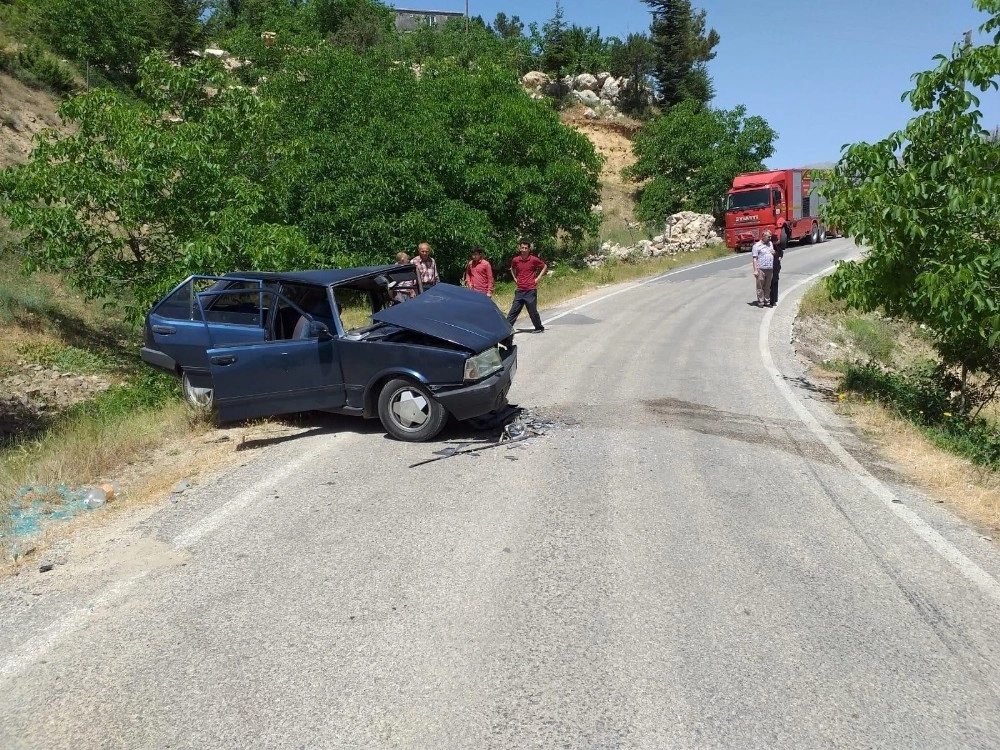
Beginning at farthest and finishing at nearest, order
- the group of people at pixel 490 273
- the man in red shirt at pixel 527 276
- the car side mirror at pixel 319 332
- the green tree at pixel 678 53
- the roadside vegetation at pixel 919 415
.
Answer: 1. the green tree at pixel 678 53
2. the man in red shirt at pixel 527 276
3. the group of people at pixel 490 273
4. the car side mirror at pixel 319 332
5. the roadside vegetation at pixel 919 415

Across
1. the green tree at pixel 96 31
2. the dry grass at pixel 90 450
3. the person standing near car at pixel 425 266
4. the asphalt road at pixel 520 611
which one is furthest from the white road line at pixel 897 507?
the green tree at pixel 96 31

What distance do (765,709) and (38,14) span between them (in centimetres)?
4348

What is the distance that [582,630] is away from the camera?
4.09 metres

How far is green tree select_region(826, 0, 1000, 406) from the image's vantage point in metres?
8.09

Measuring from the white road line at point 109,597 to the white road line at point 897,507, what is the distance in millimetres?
4716

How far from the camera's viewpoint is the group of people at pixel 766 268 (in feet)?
62.6

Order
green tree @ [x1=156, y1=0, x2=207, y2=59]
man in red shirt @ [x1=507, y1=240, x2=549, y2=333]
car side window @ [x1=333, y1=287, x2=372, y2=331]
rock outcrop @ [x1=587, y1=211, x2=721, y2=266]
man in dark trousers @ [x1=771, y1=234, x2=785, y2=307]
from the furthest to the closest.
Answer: green tree @ [x1=156, y1=0, x2=207, y2=59] → rock outcrop @ [x1=587, y1=211, x2=721, y2=266] → man in dark trousers @ [x1=771, y1=234, x2=785, y2=307] → man in red shirt @ [x1=507, y1=240, x2=549, y2=333] → car side window @ [x1=333, y1=287, x2=372, y2=331]

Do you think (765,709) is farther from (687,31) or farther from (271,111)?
(687,31)

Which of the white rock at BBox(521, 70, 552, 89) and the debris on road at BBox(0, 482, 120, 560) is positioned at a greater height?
the white rock at BBox(521, 70, 552, 89)

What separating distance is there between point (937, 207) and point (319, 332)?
21.9 feet

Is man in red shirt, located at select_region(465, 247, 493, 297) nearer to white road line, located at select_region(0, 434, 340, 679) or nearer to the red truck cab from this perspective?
white road line, located at select_region(0, 434, 340, 679)

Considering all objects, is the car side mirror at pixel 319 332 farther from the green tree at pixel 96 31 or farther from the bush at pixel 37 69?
the green tree at pixel 96 31

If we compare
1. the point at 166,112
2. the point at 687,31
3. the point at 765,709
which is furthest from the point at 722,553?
the point at 687,31

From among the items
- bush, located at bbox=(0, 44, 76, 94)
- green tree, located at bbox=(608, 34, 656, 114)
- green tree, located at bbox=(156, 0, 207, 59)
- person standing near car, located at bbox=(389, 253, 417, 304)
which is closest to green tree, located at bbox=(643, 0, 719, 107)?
green tree, located at bbox=(608, 34, 656, 114)
